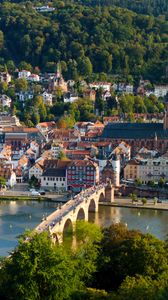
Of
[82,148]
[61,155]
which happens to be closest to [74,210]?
[61,155]

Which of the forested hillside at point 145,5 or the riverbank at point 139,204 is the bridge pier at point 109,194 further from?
the forested hillside at point 145,5

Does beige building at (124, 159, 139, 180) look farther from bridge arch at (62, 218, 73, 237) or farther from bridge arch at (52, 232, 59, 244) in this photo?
bridge arch at (52, 232, 59, 244)

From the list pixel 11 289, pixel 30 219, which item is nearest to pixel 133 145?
pixel 30 219

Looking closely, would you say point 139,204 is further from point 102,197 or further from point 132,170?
point 132,170

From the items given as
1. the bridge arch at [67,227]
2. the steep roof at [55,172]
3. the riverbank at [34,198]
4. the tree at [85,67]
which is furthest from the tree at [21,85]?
the bridge arch at [67,227]

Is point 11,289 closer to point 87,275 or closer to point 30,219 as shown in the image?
point 87,275

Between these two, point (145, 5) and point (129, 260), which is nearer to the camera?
point (129, 260)
